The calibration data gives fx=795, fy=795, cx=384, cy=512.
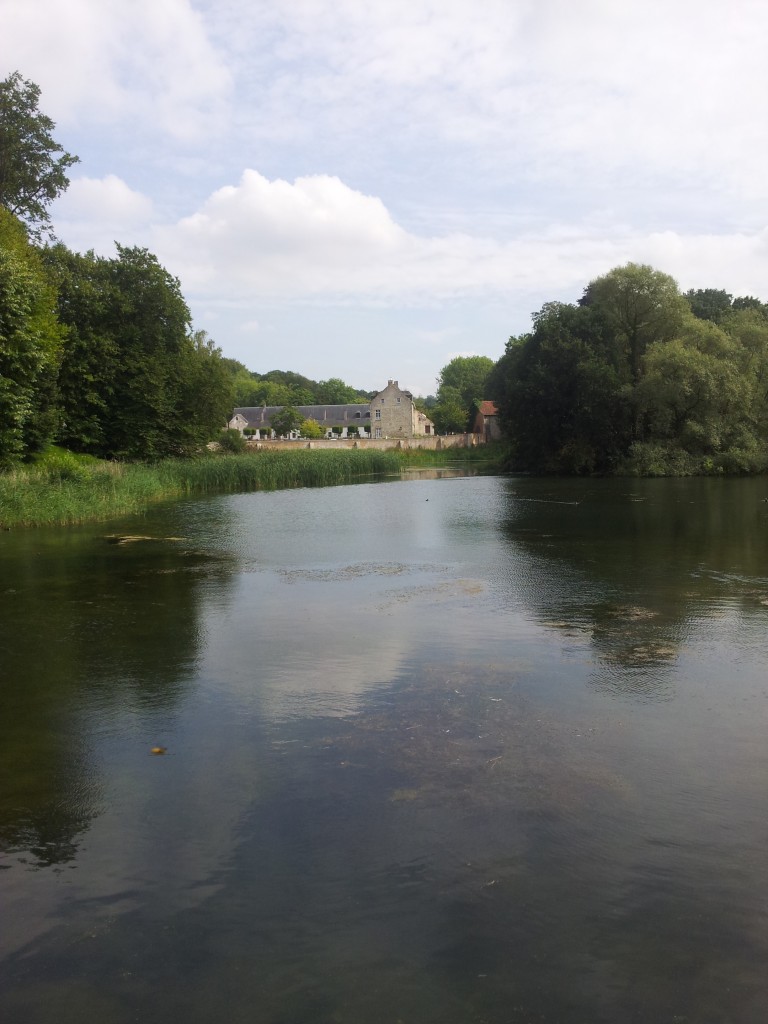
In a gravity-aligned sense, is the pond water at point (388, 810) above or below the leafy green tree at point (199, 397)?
below

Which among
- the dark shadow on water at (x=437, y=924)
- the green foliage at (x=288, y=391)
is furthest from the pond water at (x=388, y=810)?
the green foliage at (x=288, y=391)

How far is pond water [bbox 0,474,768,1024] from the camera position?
3.67 m

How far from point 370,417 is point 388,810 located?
108m

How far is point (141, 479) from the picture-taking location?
3253 centimetres

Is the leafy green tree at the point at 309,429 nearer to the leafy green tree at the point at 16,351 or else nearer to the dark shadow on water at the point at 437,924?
the leafy green tree at the point at 16,351

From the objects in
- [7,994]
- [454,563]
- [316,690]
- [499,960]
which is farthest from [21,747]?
[454,563]

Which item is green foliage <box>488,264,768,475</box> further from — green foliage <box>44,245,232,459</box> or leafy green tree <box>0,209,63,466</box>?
leafy green tree <box>0,209,63,466</box>

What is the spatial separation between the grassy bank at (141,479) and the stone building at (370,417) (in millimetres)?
50603

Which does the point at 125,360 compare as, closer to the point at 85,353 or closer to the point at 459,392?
the point at 85,353

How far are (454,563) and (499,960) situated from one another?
506 inches

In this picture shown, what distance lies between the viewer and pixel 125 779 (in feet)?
19.4

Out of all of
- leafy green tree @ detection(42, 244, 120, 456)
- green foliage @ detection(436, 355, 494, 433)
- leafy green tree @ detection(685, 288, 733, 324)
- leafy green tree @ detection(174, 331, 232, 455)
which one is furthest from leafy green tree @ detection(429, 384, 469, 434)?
leafy green tree @ detection(42, 244, 120, 456)

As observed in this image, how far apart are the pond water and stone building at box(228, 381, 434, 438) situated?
9508cm

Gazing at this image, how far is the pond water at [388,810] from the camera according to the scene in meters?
3.67
